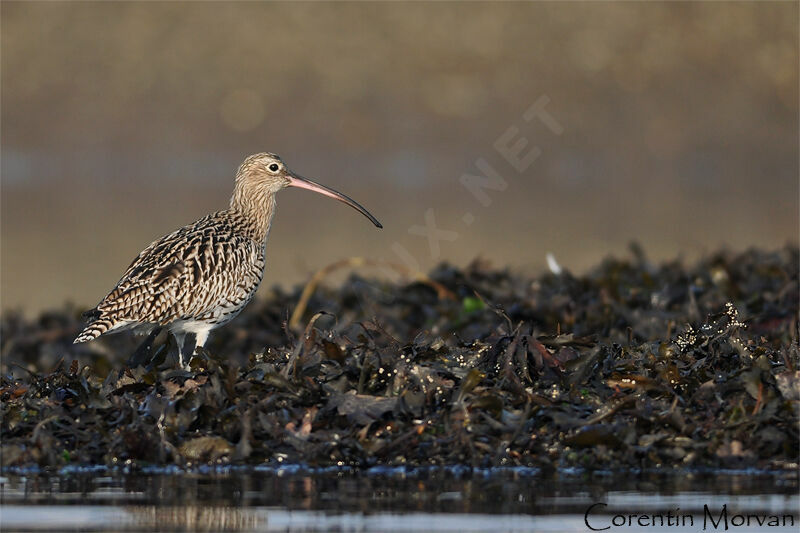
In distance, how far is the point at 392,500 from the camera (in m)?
6.93

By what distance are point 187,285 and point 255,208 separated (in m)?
1.48

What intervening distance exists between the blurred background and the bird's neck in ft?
Answer: 75.8

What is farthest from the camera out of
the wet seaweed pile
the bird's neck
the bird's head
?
the bird's head

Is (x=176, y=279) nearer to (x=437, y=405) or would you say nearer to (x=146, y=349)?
(x=146, y=349)

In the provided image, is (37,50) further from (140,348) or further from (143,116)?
(140,348)

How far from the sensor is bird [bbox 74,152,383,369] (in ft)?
35.5

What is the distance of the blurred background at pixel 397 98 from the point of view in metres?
42.6

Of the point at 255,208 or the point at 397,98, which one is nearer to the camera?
the point at 255,208

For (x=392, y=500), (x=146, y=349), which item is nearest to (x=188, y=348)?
(x=146, y=349)

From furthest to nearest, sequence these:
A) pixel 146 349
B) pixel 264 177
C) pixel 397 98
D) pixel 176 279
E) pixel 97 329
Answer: pixel 397 98 → pixel 264 177 → pixel 146 349 → pixel 176 279 → pixel 97 329

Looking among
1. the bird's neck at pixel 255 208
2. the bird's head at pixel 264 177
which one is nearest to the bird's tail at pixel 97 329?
the bird's neck at pixel 255 208

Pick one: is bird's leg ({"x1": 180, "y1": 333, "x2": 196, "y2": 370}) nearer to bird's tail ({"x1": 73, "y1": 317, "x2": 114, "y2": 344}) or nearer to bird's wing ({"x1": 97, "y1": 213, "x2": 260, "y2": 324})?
bird's wing ({"x1": 97, "y1": 213, "x2": 260, "y2": 324})

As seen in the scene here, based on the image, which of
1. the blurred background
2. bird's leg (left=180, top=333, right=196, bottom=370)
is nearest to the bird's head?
bird's leg (left=180, top=333, right=196, bottom=370)

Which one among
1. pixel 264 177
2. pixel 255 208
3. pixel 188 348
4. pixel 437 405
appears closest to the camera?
pixel 437 405
